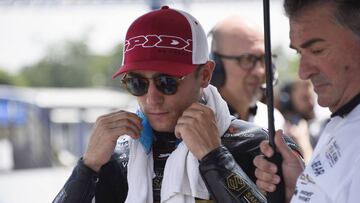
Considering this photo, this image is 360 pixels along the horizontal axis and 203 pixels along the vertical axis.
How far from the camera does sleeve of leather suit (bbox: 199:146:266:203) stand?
→ 2.04 m

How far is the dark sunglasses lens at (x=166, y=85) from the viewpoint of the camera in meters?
2.23

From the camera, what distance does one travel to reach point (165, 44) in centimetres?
226

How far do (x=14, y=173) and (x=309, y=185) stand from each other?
39.0 feet

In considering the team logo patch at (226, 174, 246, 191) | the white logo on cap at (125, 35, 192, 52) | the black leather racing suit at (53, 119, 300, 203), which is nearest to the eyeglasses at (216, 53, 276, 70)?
the black leather racing suit at (53, 119, 300, 203)

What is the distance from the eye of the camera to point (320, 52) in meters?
1.62

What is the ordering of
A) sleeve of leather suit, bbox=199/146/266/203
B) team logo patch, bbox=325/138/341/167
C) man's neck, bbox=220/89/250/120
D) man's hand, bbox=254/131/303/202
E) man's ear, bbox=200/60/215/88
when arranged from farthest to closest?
man's neck, bbox=220/89/250/120
man's ear, bbox=200/60/215/88
sleeve of leather suit, bbox=199/146/266/203
man's hand, bbox=254/131/303/202
team logo patch, bbox=325/138/341/167

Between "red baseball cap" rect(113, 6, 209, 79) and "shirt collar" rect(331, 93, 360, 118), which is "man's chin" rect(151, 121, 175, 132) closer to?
"red baseball cap" rect(113, 6, 209, 79)

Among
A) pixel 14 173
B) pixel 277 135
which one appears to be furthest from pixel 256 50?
pixel 14 173

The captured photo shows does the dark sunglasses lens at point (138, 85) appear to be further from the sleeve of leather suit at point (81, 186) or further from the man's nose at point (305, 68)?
the man's nose at point (305, 68)

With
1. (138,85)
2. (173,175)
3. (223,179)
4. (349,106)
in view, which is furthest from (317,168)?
(138,85)

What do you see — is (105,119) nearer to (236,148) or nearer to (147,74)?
(147,74)

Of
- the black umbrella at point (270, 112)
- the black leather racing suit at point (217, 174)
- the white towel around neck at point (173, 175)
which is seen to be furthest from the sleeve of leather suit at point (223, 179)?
the black umbrella at point (270, 112)

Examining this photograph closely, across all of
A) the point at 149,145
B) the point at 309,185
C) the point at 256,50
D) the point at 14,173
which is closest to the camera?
the point at 309,185

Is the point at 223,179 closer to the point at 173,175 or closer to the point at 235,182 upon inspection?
the point at 235,182
